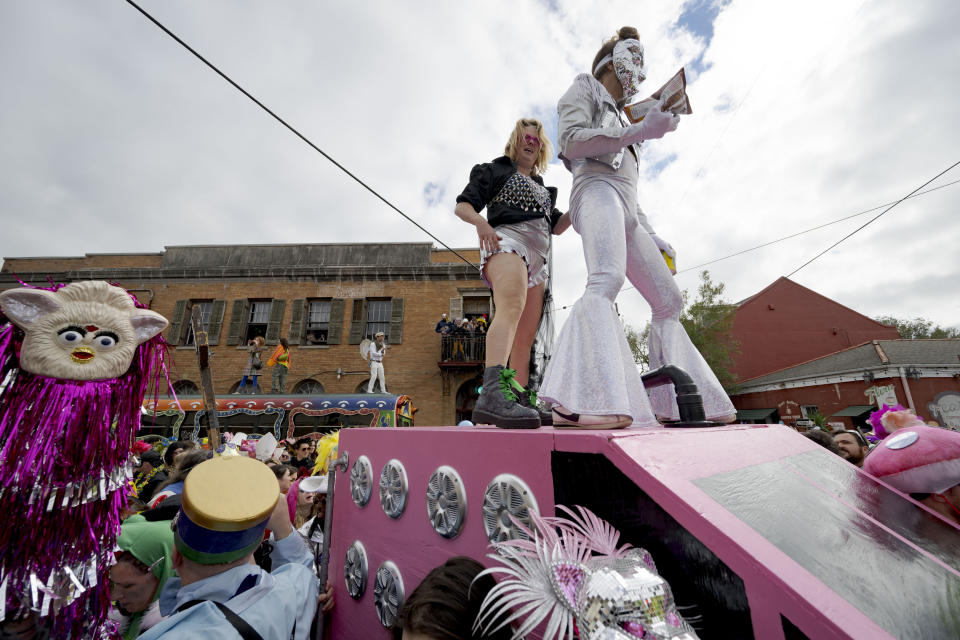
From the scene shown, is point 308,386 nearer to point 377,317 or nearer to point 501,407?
point 377,317

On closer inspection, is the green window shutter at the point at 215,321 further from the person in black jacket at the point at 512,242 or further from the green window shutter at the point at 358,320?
the person in black jacket at the point at 512,242

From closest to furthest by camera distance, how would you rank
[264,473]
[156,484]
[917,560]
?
→ 1. [917,560]
2. [264,473]
3. [156,484]

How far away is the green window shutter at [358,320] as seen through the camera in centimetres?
1536

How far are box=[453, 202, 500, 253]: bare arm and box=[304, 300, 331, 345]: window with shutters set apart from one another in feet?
48.3

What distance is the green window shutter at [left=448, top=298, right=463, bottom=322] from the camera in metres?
15.3

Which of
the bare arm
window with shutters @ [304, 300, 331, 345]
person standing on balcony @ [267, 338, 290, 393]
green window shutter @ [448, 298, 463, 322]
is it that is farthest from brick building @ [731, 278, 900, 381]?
the bare arm

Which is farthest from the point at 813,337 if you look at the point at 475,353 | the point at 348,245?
the point at 348,245

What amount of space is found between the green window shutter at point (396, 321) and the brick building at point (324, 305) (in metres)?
0.04

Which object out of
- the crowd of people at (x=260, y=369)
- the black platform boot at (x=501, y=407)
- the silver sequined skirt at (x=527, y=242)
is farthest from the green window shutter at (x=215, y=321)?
the black platform boot at (x=501, y=407)

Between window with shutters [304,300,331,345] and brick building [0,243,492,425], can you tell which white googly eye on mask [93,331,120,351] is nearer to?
brick building [0,243,492,425]

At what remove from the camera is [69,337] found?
141 cm

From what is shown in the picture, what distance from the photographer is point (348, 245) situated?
1731cm

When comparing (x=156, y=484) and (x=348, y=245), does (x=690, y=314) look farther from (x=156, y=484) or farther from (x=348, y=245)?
(x=156, y=484)

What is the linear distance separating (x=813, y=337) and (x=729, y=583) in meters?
25.8
